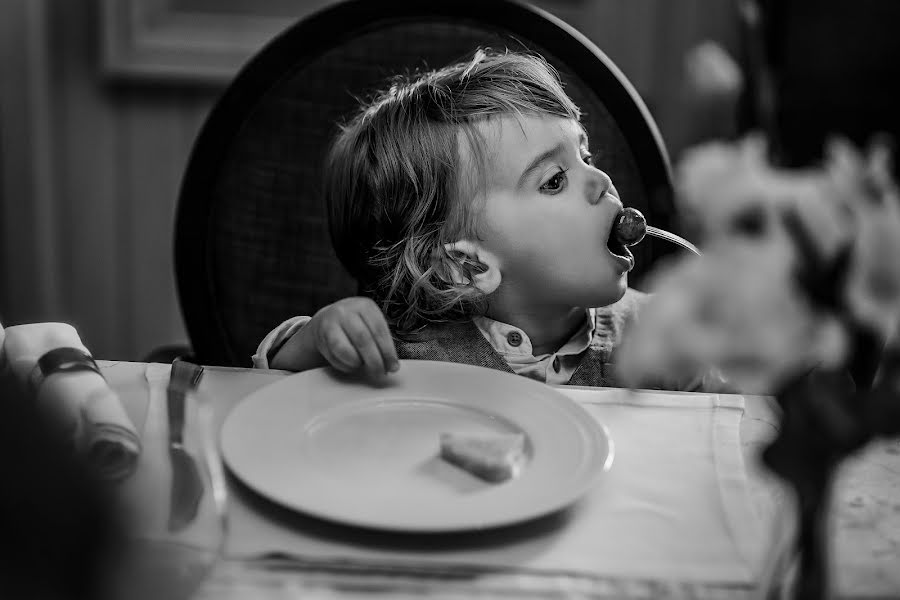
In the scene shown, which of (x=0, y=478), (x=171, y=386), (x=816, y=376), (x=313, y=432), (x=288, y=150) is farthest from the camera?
(x=288, y=150)

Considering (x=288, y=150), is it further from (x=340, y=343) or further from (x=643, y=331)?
(x=643, y=331)

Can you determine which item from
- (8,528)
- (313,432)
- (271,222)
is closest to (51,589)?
(8,528)

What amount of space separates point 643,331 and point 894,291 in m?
0.10

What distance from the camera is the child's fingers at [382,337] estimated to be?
0.82 m

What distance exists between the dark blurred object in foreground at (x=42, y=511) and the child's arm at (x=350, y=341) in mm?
488

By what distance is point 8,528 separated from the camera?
0.32 m

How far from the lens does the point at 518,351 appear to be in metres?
1.11

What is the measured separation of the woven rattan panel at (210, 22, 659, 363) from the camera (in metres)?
1.22

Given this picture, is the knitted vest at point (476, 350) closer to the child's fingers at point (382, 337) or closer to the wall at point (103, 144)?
the child's fingers at point (382, 337)

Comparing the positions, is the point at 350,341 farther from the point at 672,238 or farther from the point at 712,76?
the point at 712,76

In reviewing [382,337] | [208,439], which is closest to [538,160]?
[382,337]

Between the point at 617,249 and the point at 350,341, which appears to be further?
the point at 617,249

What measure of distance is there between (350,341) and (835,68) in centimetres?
120

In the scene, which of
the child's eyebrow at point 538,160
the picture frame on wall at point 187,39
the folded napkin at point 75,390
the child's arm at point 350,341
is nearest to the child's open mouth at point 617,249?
the child's eyebrow at point 538,160
